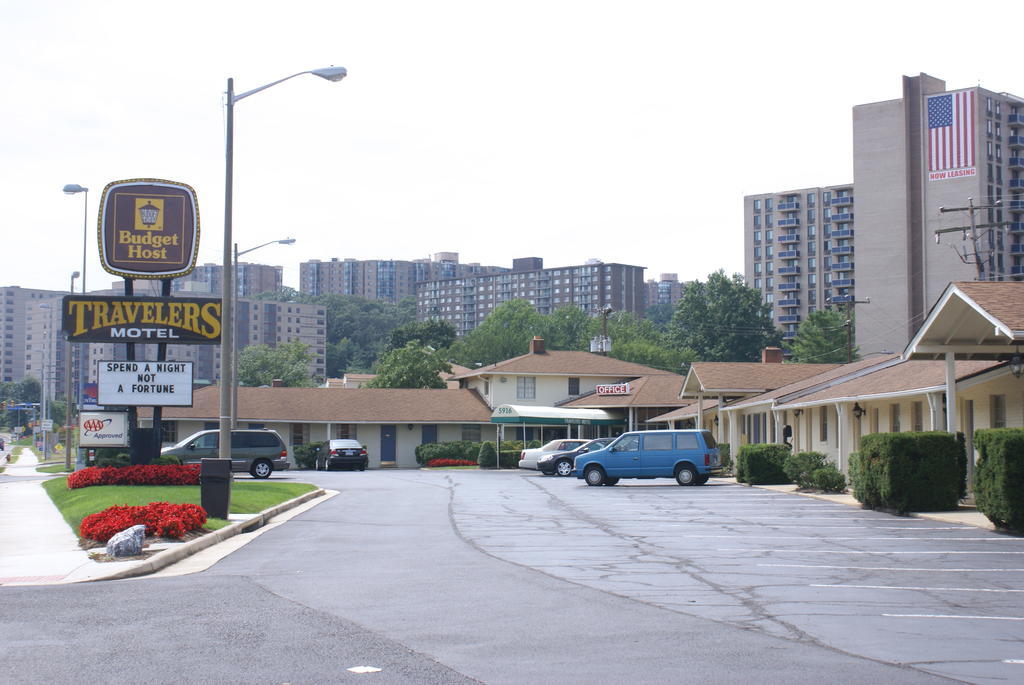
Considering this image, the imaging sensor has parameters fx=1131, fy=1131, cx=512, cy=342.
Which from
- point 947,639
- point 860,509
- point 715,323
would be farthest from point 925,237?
point 947,639

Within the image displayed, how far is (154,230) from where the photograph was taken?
28.5 m

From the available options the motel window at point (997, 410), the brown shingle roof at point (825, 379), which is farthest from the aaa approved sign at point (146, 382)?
the brown shingle roof at point (825, 379)

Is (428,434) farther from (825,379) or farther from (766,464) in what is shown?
(766,464)

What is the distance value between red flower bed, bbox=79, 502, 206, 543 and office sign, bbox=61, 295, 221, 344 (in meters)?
11.3

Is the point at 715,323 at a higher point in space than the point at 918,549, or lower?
higher

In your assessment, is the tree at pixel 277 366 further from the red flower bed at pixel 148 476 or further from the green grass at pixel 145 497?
the red flower bed at pixel 148 476

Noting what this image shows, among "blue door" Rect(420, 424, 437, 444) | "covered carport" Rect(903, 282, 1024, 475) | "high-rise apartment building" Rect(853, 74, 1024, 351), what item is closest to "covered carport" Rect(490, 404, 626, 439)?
"blue door" Rect(420, 424, 437, 444)

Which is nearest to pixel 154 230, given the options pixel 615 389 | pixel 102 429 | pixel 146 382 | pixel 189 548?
pixel 146 382

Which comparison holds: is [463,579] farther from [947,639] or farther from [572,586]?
[947,639]

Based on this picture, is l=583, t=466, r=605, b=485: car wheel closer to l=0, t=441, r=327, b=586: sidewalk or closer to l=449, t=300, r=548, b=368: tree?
l=0, t=441, r=327, b=586: sidewalk

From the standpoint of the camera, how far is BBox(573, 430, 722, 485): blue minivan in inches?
1390

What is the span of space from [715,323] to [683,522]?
10193cm

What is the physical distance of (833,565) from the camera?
14.0m

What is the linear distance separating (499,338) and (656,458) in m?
82.1
